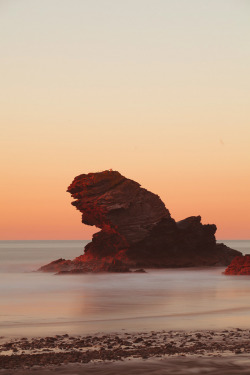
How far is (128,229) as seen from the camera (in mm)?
55531

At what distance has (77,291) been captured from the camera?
114 ft

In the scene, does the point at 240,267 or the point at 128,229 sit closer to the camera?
the point at 240,267

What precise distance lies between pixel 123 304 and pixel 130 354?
13876 millimetres

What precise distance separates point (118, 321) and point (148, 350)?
6652 mm

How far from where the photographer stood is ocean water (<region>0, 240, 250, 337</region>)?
19438 mm

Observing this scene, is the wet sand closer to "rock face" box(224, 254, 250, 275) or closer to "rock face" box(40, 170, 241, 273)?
"rock face" box(224, 254, 250, 275)

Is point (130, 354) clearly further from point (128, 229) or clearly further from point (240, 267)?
point (128, 229)

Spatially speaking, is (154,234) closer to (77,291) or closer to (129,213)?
(129,213)

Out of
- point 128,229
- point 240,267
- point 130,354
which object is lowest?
point 130,354

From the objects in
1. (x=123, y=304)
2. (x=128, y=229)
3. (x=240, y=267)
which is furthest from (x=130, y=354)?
(x=128, y=229)

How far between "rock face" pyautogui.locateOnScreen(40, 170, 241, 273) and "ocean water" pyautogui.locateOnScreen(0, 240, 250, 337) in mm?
9266

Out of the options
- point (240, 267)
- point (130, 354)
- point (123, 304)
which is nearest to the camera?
point (130, 354)

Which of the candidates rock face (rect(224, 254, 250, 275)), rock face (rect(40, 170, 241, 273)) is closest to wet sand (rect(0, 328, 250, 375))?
rock face (rect(224, 254, 250, 275))

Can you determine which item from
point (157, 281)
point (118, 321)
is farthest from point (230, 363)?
point (157, 281)
